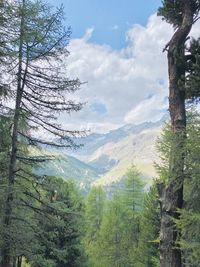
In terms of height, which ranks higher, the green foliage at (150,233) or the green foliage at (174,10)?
the green foliage at (174,10)

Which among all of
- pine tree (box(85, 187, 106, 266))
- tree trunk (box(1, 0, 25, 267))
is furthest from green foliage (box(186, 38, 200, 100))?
pine tree (box(85, 187, 106, 266))

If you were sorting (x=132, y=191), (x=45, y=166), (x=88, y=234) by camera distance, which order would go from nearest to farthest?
(x=45, y=166) → (x=132, y=191) → (x=88, y=234)

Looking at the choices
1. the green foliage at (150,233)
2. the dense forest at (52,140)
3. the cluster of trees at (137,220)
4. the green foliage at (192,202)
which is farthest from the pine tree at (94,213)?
the green foliage at (192,202)

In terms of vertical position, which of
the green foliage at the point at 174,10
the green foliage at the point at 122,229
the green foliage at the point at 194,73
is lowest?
the green foliage at the point at 122,229

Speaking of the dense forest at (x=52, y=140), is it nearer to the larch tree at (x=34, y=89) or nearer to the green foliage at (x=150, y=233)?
the larch tree at (x=34, y=89)

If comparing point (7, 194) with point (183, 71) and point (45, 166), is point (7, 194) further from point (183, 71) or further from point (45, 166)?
point (183, 71)

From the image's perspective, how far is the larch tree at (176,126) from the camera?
970 centimetres

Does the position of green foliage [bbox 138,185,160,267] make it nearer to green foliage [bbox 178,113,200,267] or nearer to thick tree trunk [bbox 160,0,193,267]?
green foliage [bbox 178,113,200,267]

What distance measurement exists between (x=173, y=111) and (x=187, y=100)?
1060 mm

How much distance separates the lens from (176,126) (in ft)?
33.9

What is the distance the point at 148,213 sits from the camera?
108ft

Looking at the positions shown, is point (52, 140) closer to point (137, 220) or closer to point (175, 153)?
point (175, 153)

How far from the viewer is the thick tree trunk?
9.63 meters

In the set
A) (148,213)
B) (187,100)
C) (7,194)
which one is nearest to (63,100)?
(7,194)
